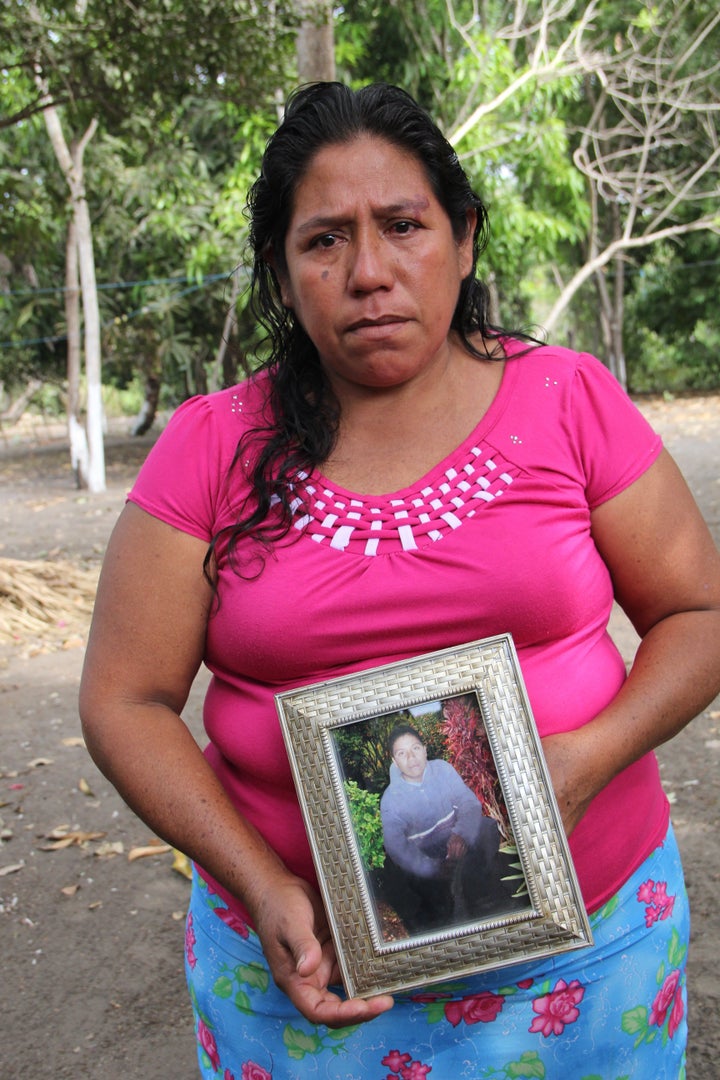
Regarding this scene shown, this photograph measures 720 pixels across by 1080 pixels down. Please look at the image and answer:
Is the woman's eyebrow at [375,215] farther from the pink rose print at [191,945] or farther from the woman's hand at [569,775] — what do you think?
the pink rose print at [191,945]

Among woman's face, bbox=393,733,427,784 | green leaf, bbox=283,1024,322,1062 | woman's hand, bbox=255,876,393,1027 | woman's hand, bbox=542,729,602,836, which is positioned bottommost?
green leaf, bbox=283,1024,322,1062

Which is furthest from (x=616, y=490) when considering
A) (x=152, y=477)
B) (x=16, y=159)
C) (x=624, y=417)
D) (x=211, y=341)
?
(x=211, y=341)

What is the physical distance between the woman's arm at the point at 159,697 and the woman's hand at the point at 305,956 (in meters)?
0.05

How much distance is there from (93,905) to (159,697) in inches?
97.9

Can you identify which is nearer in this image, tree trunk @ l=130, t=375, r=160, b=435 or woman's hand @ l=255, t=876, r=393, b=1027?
woman's hand @ l=255, t=876, r=393, b=1027

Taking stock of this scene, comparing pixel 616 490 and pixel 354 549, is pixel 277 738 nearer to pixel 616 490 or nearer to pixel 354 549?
pixel 354 549

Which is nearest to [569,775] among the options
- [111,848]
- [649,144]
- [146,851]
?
[146,851]

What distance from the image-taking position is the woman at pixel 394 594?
151 centimetres

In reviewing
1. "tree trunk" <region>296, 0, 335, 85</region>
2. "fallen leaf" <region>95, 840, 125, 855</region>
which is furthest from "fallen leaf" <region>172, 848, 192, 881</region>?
"tree trunk" <region>296, 0, 335, 85</region>

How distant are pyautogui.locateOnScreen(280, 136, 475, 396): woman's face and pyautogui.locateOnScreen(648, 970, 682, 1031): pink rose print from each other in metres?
1.02

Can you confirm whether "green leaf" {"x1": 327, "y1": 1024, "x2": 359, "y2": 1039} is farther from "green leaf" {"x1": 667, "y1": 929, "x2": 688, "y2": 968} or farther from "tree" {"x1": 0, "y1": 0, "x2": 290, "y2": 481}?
"tree" {"x1": 0, "y1": 0, "x2": 290, "y2": 481}

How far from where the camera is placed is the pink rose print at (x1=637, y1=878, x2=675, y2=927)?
1.61 meters

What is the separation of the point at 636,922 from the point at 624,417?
768 millimetres

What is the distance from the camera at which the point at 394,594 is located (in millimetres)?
1499
